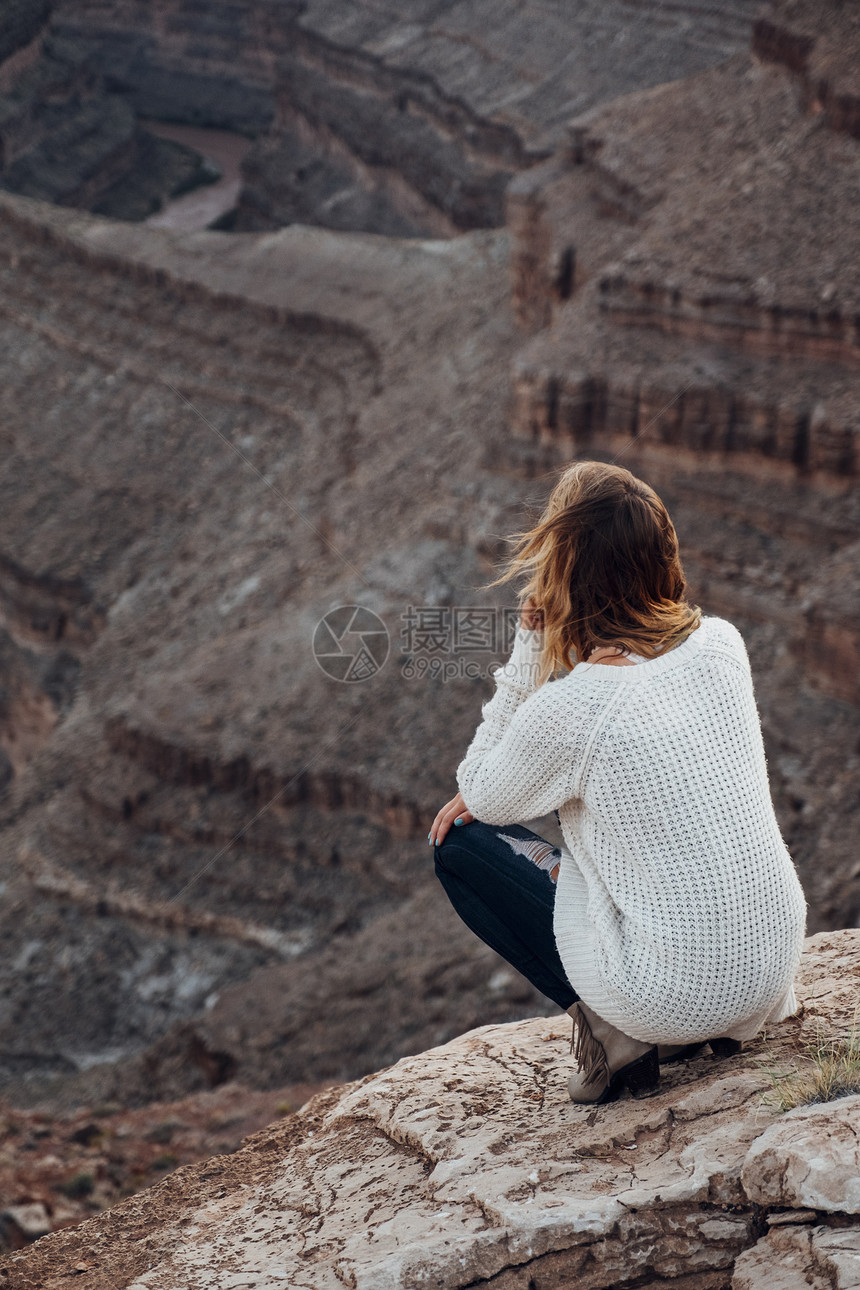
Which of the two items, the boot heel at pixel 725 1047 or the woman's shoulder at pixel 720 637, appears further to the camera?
the boot heel at pixel 725 1047

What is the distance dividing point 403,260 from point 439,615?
17854 millimetres

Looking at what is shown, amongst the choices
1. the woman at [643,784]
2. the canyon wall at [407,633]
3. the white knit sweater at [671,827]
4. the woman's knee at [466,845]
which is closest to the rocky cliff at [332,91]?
the canyon wall at [407,633]

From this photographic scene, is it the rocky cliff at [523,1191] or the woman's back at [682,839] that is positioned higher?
the woman's back at [682,839]

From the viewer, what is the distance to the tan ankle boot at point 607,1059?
499 centimetres

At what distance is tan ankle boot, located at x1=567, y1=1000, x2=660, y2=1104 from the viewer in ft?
16.4

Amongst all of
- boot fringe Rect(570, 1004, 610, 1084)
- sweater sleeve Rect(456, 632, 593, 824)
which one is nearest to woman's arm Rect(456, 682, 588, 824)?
sweater sleeve Rect(456, 632, 593, 824)

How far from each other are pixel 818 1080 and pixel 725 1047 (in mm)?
530

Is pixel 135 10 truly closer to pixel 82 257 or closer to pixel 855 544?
pixel 82 257

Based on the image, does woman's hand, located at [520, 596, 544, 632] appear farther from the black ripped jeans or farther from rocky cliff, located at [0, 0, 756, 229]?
rocky cliff, located at [0, 0, 756, 229]

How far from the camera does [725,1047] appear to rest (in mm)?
5184

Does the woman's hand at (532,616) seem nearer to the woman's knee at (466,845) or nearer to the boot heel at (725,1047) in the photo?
the woman's knee at (466,845)

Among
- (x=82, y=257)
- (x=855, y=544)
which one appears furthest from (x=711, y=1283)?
(x=82, y=257)

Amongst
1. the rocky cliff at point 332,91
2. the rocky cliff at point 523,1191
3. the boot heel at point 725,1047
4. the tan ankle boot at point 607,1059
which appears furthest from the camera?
the rocky cliff at point 332,91

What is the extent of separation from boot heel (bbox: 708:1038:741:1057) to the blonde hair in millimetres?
1569
